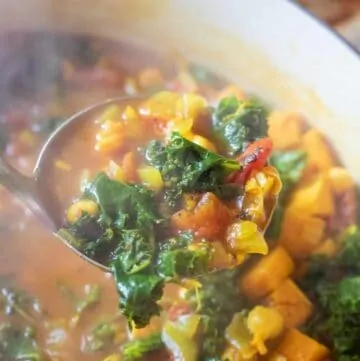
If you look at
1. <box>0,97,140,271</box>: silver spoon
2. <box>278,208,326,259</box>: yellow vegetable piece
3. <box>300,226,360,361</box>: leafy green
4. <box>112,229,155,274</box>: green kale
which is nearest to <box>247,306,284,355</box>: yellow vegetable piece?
<box>300,226,360,361</box>: leafy green

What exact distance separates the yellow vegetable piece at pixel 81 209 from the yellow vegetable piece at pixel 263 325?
0.52 metres

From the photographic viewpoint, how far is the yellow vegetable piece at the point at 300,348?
1.94 metres

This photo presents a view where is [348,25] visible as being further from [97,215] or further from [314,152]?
[97,215]

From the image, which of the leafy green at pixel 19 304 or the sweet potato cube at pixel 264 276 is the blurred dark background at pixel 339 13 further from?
the leafy green at pixel 19 304

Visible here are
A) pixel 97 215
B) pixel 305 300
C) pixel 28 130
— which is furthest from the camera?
pixel 28 130

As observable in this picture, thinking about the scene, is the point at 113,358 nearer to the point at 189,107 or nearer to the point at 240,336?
the point at 240,336

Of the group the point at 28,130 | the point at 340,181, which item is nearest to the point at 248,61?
the point at 340,181

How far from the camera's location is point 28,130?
2.43 m

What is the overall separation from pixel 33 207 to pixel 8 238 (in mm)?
372

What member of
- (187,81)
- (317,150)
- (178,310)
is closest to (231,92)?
(187,81)

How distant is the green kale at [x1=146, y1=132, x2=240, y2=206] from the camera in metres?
1.75

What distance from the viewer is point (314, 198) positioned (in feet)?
7.07

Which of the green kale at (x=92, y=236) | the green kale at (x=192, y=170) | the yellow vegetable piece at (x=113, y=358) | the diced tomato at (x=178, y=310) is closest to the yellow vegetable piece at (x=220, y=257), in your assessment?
the green kale at (x=192, y=170)

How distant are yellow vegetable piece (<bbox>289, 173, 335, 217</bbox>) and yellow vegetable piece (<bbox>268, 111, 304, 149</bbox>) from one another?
0.51 feet
